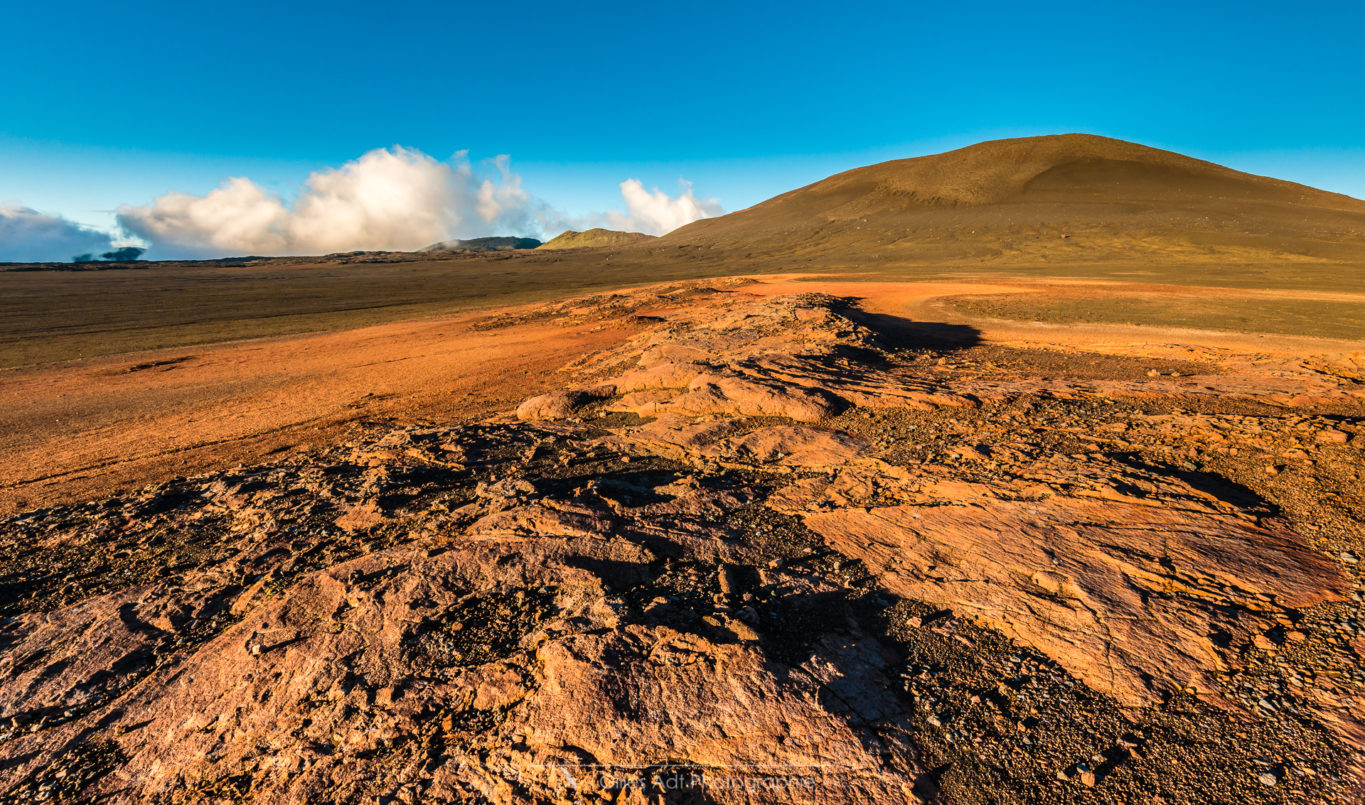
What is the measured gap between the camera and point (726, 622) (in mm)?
3414

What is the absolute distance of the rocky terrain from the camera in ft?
8.29

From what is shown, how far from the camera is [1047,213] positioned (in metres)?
59.7

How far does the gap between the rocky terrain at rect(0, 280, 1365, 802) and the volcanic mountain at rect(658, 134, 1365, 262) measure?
153 feet

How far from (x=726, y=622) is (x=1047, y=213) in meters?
72.6

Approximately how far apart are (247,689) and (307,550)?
1.72 metres

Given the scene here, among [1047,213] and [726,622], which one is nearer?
[726,622]

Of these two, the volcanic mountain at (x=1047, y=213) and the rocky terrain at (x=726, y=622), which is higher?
the volcanic mountain at (x=1047, y=213)

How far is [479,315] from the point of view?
24672mm

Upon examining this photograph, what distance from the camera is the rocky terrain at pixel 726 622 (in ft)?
8.29

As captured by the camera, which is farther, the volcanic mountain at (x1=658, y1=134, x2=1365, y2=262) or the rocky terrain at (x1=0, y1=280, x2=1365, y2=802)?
the volcanic mountain at (x1=658, y1=134, x2=1365, y2=262)

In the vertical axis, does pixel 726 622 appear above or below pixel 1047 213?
below

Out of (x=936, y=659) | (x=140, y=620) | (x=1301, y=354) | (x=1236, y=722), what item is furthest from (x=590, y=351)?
(x=1301, y=354)

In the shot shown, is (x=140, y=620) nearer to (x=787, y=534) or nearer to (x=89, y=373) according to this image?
(x=787, y=534)

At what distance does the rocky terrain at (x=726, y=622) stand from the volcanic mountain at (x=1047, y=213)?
46716mm
